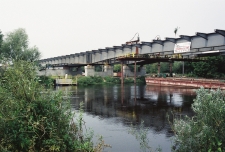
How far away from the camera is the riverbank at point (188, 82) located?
1559 inches

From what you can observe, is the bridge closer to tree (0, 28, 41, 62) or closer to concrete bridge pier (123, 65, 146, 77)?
concrete bridge pier (123, 65, 146, 77)

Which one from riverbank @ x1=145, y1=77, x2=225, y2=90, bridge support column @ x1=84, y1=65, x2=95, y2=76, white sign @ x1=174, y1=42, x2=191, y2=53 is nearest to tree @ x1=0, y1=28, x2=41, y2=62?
bridge support column @ x1=84, y1=65, x2=95, y2=76

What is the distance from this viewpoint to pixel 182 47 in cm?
4016

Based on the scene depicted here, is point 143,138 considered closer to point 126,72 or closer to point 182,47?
point 182,47

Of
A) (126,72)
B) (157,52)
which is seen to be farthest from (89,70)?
(157,52)

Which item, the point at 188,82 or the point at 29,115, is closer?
the point at 29,115

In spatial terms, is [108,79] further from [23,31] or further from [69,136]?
[69,136]

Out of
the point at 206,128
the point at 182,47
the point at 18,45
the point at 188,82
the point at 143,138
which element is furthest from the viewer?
the point at 18,45

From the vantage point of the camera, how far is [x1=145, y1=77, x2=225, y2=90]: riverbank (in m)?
39.6

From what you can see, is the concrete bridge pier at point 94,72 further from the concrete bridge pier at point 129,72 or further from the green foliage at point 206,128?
the green foliage at point 206,128

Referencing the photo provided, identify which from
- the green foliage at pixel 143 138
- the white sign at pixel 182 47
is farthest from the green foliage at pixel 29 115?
the white sign at pixel 182 47

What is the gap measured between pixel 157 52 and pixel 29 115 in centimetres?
4094

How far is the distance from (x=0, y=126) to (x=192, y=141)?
6.43m

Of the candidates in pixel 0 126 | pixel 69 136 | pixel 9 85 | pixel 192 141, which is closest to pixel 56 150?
Answer: pixel 69 136
